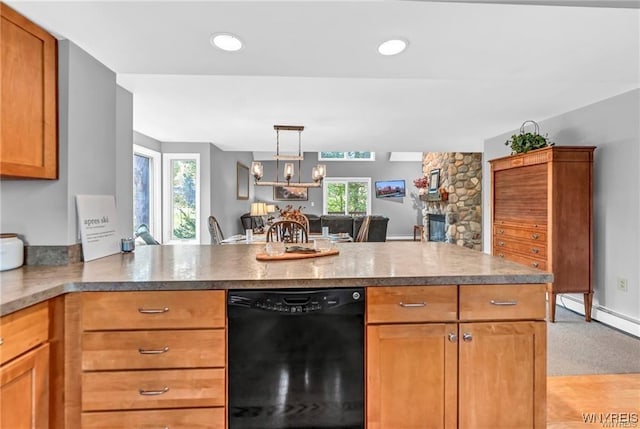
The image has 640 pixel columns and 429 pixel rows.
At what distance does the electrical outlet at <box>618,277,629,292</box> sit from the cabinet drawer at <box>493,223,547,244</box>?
749 mm

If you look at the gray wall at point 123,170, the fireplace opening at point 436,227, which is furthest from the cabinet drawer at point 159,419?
the fireplace opening at point 436,227

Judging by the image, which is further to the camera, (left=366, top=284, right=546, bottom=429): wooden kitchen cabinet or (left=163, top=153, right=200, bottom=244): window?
(left=163, top=153, right=200, bottom=244): window

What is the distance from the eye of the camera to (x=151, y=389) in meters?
1.33

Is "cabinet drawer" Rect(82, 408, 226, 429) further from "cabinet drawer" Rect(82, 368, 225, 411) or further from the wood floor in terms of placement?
the wood floor

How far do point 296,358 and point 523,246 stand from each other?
126 inches

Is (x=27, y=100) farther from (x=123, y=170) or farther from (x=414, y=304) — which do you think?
(x=414, y=304)

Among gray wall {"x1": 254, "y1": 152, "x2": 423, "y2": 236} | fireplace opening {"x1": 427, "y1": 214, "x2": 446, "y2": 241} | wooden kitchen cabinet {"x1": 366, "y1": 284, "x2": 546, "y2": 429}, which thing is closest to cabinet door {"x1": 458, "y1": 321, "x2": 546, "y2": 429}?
wooden kitchen cabinet {"x1": 366, "y1": 284, "x2": 546, "y2": 429}

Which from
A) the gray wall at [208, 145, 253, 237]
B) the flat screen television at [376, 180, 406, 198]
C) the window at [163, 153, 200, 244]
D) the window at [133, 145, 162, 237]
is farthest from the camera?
the flat screen television at [376, 180, 406, 198]

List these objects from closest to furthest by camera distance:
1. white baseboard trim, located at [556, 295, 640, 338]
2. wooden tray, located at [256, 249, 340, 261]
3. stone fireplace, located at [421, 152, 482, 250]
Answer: wooden tray, located at [256, 249, 340, 261]
white baseboard trim, located at [556, 295, 640, 338]
stone fireplace, located at [421, 152, 482, 250]

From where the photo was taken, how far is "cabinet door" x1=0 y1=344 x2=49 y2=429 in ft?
3.60

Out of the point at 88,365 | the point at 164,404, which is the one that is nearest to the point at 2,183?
the point at 88,365

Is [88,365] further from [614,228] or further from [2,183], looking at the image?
[614,228]

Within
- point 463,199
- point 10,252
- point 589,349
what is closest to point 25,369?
point 10,252

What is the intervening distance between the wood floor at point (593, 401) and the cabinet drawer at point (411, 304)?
1161 millimetres
